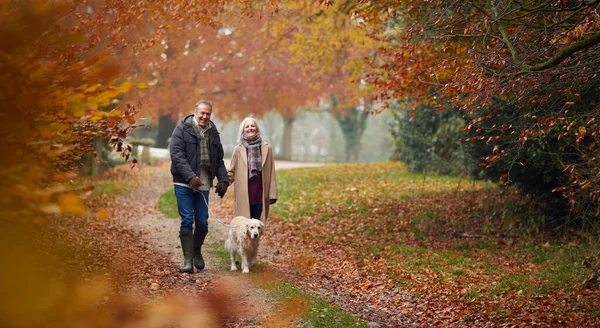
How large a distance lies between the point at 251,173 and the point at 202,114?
1101 mm

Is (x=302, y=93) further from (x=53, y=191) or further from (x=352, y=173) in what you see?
(x=53, y=191)

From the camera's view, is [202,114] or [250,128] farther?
[250,128]

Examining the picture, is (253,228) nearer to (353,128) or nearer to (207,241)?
(207,241)

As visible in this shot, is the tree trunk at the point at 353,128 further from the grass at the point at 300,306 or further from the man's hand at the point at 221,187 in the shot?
the grass at the point at 300,306

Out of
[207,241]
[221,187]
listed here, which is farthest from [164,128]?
[221,187]

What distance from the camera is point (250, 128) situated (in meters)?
8.55

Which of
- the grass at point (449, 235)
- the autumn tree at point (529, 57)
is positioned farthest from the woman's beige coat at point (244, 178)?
the autumn tree at point (529, 57)

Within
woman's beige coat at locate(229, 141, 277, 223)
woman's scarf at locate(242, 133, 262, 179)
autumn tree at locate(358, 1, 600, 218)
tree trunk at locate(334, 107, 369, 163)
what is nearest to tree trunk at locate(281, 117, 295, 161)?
tree trunk at locate(334, 107, 369, 163)

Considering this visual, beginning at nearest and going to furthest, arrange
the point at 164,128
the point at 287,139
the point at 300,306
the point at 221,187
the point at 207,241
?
the point at 300,306, the point at 221,187, the point at 207,241, the point at 164,128, the point at 287,139

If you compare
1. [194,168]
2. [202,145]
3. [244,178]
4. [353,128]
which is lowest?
[244,178]

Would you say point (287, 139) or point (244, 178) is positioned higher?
point (287, 139)

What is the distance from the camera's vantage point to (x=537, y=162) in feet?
37.8

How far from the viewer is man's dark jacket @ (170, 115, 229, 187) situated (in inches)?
312

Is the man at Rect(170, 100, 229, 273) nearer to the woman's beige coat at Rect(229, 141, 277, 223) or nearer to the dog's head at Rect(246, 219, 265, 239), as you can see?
the woman's beige coat at Rect(229, 141, 277, 223)
